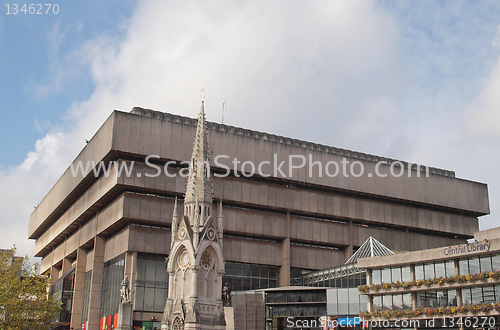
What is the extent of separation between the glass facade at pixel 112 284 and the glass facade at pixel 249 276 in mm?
15631

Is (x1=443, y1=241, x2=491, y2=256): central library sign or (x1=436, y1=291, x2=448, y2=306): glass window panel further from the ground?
(x1=443, y1=241, x2=491, y2=256): central library sign

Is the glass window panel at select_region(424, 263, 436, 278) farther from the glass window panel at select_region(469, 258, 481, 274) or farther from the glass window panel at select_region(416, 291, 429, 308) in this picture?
the glass window panel at select_region(469, 258, 481, 274)

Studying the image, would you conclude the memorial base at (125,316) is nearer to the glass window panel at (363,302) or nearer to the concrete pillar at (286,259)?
the glass window panel at (363,302)

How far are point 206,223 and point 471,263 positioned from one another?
28461 millimetres

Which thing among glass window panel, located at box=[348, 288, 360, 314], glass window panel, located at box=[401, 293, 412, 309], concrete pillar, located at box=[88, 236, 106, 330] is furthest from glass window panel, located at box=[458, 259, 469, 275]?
concrete pillar, located at box=[88, 236, 106, 330]

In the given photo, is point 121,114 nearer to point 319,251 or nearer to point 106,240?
point 106,240

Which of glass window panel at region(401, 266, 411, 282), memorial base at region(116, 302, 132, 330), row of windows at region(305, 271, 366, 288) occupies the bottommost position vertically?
memorial base at region(116, 302, 132, 330)

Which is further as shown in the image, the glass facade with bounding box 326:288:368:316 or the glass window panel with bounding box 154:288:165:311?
the glass window panel with bounding box 154:288:165:311

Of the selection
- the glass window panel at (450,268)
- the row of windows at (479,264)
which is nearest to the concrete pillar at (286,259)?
the glass window panel at (450,268)

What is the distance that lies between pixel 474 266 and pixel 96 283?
5990 centimetres

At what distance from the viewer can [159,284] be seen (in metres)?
87.1

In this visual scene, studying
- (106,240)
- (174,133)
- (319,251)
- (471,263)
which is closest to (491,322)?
(471,263)

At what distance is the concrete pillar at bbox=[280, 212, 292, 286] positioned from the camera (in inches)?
3693

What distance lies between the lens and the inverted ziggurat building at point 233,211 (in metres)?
87.2
